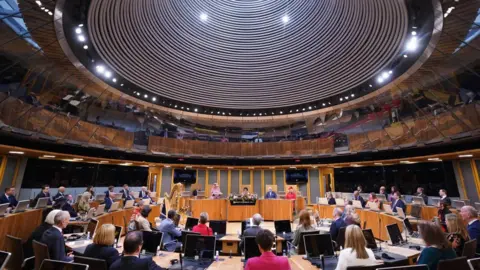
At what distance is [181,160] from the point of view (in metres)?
15.2

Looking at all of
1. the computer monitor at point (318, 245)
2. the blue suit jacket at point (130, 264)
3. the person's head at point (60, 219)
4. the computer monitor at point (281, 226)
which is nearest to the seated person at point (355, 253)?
the computer monitor at point (318, 245)

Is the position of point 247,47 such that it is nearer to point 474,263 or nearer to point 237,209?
point 237,209

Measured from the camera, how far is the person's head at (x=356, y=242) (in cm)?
261

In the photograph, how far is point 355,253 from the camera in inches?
103

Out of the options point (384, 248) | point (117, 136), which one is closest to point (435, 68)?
point (384, 248)

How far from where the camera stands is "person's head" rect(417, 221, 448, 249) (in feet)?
9.22

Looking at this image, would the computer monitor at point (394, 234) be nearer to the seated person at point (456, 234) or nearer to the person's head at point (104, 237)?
the seated person at point (456, 234)

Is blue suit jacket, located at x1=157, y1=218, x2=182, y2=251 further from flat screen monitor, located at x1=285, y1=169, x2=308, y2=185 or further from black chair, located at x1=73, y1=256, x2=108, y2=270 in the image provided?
flat screen monitor, located at x1=285, y1=169, x2=308, y2=185

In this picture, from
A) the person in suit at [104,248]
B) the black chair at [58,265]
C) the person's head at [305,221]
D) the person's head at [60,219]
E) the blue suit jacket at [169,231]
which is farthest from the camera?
the blue suit jacket at [169,231]

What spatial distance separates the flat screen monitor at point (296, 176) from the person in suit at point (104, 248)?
→ 1490cm

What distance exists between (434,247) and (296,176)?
Answer: 14.3 metres

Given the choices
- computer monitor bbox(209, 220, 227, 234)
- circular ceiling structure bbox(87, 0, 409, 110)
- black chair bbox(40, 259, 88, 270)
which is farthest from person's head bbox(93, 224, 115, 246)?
circular ceiling structure bbox(87, 0, 409, 110)

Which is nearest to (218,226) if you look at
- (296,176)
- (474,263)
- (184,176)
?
(474,263)

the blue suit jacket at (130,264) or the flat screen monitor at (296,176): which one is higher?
the flat screen monitor at (296,176)
